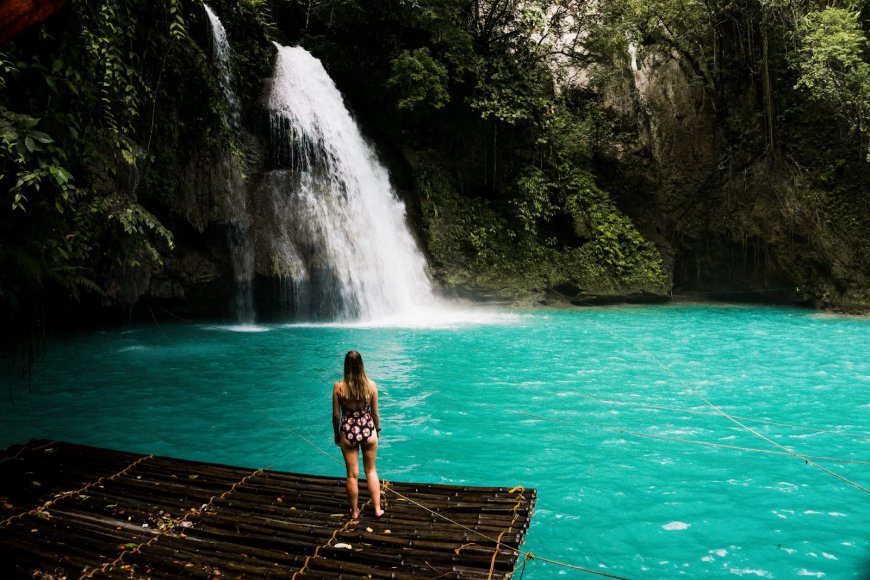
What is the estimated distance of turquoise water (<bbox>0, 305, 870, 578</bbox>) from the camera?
4.24m

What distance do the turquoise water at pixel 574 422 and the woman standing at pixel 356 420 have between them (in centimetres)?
133

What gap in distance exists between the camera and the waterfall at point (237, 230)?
13750 millimetres

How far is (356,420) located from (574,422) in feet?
11.5

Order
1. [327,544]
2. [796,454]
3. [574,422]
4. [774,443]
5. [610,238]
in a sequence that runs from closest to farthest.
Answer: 1. [327,544]
2. [796,454]
3. [774,443]
4. [574,422]
5. [610,238]

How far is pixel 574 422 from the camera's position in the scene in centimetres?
664

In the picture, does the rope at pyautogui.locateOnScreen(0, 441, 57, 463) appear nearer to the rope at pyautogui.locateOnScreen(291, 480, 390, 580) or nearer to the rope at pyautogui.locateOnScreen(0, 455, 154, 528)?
the rope at pyautogui.locateOnScreen(0, 455, 154, 528)

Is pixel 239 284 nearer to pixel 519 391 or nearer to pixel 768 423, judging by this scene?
pixel 519 391

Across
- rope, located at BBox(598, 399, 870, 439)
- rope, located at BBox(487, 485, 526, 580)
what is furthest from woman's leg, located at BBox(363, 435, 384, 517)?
rope, located at BBox(598, 399, 870, 439)

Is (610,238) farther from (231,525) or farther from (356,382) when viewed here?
(231,525)

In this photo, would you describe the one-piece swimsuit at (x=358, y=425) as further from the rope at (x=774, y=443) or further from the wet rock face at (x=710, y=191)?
the wet rock face at (x=710, y=191)

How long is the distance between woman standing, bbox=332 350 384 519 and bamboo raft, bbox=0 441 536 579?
257 millimetres

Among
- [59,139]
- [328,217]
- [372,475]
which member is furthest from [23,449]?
[328,217]

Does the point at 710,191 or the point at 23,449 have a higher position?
the point at 710,191

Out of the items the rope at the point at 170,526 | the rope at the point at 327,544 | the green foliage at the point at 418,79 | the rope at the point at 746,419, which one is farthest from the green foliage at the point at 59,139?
the green foliage at the point at 418,79
